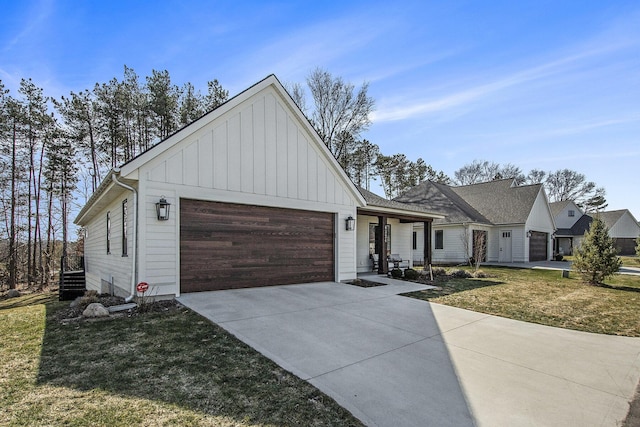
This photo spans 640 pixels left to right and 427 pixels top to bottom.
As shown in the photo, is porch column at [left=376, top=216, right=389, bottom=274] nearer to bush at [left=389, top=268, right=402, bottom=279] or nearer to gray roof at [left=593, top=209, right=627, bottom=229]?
bush at [left=389, top=268, right=402, bottom=279]

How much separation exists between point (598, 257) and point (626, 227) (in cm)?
3562

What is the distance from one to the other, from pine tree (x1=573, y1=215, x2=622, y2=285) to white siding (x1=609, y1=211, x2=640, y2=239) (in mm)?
33339

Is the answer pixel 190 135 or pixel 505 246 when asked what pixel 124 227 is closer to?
pixel 190 135

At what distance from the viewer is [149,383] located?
317 cm

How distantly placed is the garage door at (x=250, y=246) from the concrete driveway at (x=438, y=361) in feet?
2.84

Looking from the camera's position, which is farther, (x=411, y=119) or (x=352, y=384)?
(x=411, y=119)

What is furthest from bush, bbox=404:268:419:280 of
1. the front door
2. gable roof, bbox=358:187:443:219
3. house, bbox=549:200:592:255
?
house, bbox=549:200:592:255

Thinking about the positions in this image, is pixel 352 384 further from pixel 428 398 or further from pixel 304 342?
pixel 304 342

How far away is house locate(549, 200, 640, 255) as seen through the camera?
32094mm

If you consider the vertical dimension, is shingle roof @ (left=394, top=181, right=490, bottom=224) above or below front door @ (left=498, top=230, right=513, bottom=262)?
above

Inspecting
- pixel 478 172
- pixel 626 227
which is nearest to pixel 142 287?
pixel 478 172

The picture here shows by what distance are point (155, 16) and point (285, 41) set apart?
341cm

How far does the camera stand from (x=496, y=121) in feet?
42.2

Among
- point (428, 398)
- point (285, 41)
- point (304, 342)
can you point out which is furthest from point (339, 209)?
point (428, 398)
